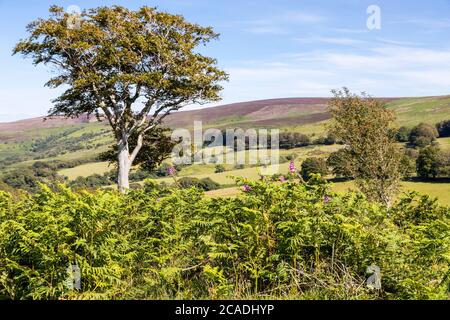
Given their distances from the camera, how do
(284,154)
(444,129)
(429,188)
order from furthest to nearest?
(444,129)
(284,154)
(429,188)

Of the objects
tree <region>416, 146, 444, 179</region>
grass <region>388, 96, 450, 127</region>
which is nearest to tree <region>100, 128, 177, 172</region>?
tree <region>416, 146, 444, 179</region>

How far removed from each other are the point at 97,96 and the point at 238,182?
2810cm

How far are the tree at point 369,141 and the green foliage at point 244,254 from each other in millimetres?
24317

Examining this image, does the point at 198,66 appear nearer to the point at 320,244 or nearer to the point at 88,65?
the point at 88,65

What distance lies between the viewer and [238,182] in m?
8.28

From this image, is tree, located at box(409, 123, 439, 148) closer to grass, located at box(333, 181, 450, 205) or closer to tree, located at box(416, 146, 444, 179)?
tree, located at box(416, 146, 444, 179)

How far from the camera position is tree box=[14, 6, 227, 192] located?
31797 millimetres

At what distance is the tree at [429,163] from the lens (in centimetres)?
6812

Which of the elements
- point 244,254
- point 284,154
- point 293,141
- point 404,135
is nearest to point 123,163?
point 244,254

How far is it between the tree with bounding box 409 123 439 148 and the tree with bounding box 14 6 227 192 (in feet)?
269

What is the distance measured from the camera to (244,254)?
669 centimetres

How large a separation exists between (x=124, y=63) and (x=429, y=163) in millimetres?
54736

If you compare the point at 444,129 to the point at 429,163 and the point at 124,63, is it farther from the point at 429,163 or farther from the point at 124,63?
the point at 124,63

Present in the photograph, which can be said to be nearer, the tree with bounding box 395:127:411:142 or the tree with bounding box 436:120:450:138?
the tree with bounding box 395:127:411:142
